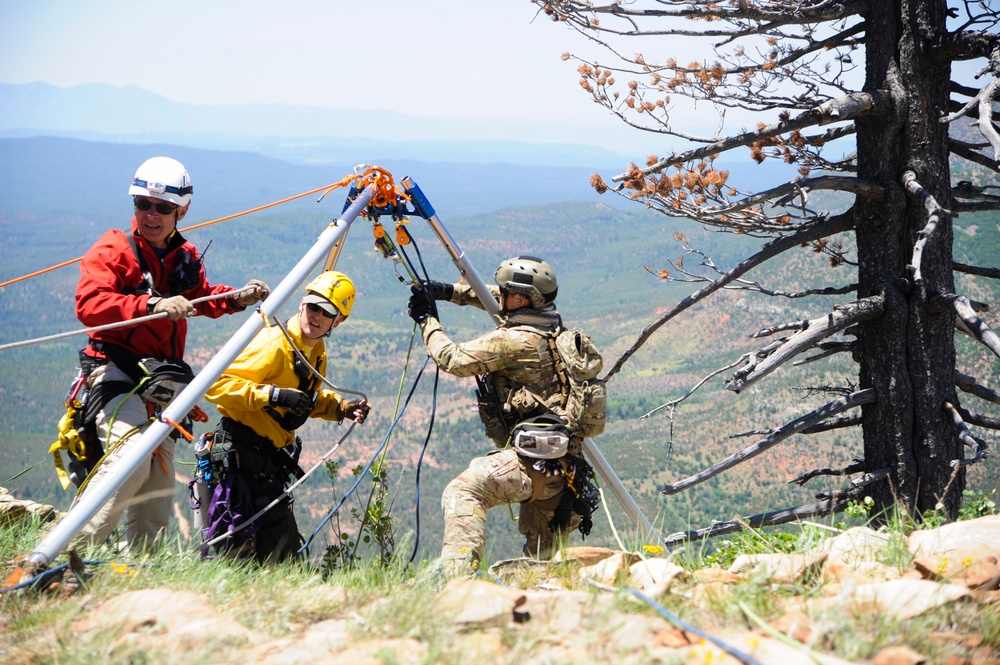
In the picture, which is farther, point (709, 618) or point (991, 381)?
point (991, 381)

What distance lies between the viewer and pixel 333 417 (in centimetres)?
662

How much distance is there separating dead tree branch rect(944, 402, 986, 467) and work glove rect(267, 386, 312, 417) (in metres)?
5.48

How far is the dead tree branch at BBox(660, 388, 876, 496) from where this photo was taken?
292 inches

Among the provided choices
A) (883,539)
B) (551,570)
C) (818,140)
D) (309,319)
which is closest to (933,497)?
(883,539)

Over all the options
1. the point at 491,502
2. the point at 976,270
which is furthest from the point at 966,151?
the point at 491,502

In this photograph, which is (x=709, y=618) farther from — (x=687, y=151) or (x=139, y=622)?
(x=687, y=151)

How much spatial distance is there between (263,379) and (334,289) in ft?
2.70

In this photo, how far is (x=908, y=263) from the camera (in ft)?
25.6

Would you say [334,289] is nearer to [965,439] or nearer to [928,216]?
[928,216]

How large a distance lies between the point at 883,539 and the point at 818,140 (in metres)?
4.10

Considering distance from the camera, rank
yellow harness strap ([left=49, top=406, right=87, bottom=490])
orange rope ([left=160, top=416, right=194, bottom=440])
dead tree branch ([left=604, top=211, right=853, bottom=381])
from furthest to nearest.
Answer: dead tree branch ([left=604, top=211, right=853, bottom=381])
yellow harness strap ([left=49, top=406, right=87, bottom=490])
orange rope ([left=160, top=416, right=194, bottom=440])

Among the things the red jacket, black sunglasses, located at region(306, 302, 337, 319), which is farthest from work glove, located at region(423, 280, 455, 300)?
the red jacket

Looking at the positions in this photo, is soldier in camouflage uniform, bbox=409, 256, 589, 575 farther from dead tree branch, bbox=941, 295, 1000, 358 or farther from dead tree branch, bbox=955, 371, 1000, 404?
dead tree branch, bbox=955, 371, 1000, 404

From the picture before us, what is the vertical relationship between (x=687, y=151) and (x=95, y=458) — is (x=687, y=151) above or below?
above
